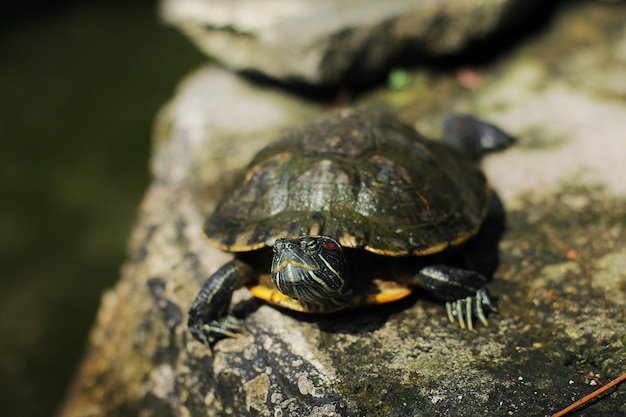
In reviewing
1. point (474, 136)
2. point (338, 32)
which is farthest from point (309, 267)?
point (338, 32)

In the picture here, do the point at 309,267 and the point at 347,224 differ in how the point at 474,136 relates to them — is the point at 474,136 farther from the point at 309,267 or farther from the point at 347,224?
the point at 309,267

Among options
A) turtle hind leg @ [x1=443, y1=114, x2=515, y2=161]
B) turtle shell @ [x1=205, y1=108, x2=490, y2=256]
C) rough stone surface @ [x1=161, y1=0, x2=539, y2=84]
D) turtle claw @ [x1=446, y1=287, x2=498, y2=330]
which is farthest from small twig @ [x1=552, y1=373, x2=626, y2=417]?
rough stone surface @ [x1=161, y1=0, x2=539, y2=84]

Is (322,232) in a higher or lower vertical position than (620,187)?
higher

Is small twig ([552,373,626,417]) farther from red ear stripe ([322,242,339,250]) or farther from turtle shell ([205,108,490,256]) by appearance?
red ear stripe ([322,242,339,250])

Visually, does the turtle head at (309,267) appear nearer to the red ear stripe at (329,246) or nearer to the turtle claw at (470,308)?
the red ear stripe at (329,246)

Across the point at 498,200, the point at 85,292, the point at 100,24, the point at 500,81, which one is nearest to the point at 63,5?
the point at 100,24

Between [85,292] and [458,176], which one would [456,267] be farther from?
[85,292]
